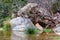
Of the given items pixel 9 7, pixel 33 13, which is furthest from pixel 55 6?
pixel 9 7

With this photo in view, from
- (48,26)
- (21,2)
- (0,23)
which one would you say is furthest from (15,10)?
(48,26)

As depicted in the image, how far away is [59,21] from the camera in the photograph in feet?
51.9

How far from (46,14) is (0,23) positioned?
3.09 meters

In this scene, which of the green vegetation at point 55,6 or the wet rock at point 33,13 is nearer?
the wet rock at point 33,13

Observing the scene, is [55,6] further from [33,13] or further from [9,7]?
[9,7]

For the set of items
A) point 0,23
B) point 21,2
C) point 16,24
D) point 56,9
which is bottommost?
point 16,24

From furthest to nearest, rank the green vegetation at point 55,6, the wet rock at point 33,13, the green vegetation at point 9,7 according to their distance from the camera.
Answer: the green vegetation at point 9,7, the green vegetation at point 55,6, the wet rock at point 33,13

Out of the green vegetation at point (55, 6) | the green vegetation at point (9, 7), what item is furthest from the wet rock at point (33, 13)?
the green vegetation at point (9, 7)

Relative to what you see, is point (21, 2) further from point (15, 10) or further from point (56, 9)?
point (56, 9)

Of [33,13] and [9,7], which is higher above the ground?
[9,7]

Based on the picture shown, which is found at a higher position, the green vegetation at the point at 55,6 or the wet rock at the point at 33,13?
the green vegetation at the point at 55,6

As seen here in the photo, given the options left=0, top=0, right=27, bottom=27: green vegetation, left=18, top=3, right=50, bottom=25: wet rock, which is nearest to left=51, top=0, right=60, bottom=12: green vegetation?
left=18, top=3, right=50, bottom=25: wet rock

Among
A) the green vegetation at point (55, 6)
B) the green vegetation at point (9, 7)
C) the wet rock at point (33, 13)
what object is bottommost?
the wet rock at point (33, 13)

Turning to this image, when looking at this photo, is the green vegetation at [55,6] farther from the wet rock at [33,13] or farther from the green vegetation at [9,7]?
the green vegetation at [9,7]
